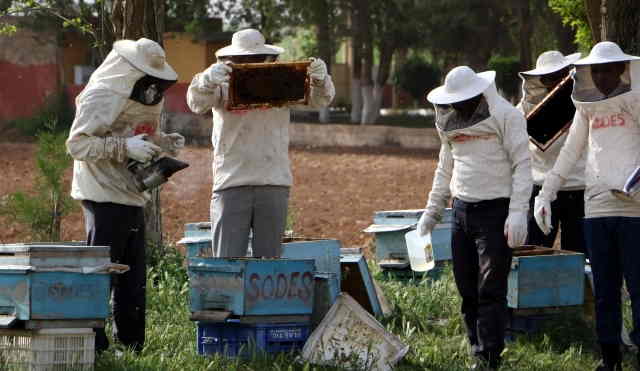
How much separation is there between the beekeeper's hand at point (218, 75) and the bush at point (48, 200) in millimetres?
4368

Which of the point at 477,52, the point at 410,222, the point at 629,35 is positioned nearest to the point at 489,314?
the point at 410,222

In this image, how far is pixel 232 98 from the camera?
6.68m

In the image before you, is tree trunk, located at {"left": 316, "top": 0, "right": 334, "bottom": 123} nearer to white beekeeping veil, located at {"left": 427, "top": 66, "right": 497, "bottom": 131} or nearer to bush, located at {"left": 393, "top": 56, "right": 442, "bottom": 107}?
bush, located at {"left": 393, "top": 56, "right": 442, "bottom": 107}

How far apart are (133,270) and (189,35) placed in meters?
25.9

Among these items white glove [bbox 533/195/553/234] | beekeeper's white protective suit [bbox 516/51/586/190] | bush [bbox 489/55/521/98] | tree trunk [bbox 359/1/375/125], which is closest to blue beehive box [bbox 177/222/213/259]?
beekeeper's white protective suit [bbox 516/51/586/190]

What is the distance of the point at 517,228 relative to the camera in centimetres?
626

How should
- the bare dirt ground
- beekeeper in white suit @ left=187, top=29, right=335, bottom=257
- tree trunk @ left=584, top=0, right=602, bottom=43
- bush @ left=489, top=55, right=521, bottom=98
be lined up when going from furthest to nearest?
bush @ left=489, top=55, right=521, bottom=98 → the bare dirt ground → tree trunk @ left=584, top=0, right=602, bottom=43 → beekeeper in white suit @ left=187, top=29, right=335, bottom=257

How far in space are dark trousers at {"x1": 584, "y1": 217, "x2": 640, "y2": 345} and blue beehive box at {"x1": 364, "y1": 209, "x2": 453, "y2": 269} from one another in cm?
256

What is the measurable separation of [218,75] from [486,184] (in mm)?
1790

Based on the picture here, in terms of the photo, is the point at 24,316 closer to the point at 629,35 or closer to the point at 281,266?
the point at 281,266

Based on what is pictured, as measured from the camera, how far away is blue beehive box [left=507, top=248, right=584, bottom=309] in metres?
7.27

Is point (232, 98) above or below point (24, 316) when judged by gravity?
above

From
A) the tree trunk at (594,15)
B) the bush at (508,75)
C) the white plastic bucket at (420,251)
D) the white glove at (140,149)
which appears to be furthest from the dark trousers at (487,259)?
the bush at (508,75)

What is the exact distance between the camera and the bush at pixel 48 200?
10.5m
